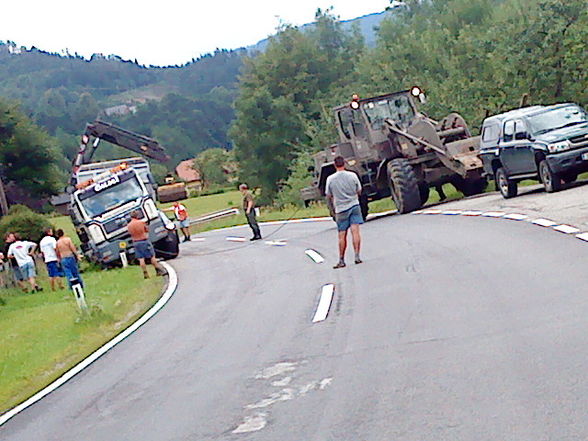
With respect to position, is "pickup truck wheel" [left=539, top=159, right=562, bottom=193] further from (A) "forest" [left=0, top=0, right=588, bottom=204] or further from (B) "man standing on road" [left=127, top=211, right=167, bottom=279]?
(A) "forest" [left=0, top=0, right=588, bottom=204]

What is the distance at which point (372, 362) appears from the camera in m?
8.35

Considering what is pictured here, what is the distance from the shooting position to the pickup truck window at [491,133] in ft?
77.0

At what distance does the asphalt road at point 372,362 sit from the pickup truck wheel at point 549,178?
5419mm

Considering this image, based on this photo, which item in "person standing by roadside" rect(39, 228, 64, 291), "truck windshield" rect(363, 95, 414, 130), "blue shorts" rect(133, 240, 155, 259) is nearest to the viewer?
"blue shorts" rect(133, 240, 155, 259)

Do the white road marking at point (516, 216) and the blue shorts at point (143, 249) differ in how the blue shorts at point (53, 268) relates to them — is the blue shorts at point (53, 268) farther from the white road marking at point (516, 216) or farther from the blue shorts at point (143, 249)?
the white road marking at point (516, 216)

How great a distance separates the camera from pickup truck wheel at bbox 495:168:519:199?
22922 millimetres

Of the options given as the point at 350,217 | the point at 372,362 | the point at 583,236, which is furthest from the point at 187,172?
the point at 372,362

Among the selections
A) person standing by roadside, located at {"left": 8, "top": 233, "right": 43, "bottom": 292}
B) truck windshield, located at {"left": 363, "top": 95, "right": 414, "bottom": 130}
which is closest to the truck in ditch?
person standing by roadside, located at {"left": 8, "top": 233, "right": 43, "bottom": 292}

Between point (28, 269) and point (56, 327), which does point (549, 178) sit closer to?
point (56, 327)

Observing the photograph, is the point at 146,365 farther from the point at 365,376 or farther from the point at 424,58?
the point at 424,58

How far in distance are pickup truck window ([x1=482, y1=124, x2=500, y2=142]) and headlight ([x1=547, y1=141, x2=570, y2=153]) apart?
2540 mm

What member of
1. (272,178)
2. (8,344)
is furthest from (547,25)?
(272,178)

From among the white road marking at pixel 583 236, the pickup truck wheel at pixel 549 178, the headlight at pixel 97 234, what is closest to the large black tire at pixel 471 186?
the pickup truck wheel at pixel 549 178

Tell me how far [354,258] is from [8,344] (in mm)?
6014
